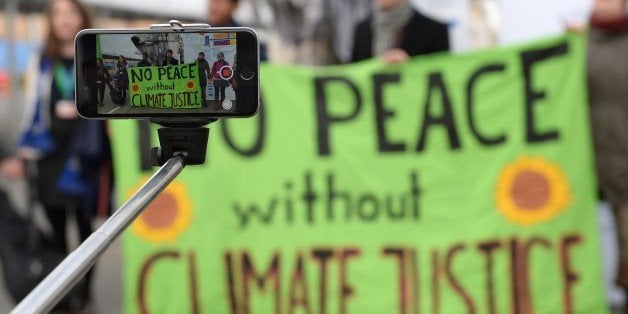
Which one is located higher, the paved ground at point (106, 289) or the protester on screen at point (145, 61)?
the protester on screen at point (145, 61)

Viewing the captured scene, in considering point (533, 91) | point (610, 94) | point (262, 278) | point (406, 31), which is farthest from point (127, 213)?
point (406, 31)

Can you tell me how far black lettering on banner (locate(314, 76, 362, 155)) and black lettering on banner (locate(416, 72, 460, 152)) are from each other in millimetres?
288

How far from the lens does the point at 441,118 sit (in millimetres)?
4086

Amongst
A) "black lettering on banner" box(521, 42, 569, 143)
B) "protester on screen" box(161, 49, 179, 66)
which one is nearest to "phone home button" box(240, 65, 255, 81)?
"protester on screen" box(161, 49, 179, 66)

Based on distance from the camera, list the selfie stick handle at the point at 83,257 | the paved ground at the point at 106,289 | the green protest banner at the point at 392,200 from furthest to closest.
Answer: the paved ground at the point at 106,289 < the green protest banner at the point at 392,200 < the selfie stick handle at the point at 83,257

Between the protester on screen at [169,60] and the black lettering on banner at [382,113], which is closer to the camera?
the protester on screen at [169,60]

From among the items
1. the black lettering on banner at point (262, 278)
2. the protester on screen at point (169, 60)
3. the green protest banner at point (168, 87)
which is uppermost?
the protester on screen at point (169, 60)

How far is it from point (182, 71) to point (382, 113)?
254 cm

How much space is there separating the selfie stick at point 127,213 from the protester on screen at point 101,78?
A: 0.12 metres

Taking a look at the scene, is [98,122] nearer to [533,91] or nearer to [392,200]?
[392,200]

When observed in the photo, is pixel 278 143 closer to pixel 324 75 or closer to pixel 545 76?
pixel 324 75

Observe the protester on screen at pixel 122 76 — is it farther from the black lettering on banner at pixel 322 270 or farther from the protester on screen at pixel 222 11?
the protester on screen at pixel 222 11

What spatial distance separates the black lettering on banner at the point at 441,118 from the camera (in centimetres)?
408

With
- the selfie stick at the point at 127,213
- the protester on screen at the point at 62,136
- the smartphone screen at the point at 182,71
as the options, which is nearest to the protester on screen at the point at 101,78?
the smartphone screen at the point at 182,71
